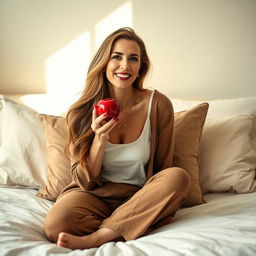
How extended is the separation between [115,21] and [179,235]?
1.66m

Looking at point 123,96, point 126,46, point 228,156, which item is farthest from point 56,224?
point 228,156

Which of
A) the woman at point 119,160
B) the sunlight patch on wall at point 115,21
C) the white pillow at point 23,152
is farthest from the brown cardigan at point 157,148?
the sunlight patch on wall at point 115,21

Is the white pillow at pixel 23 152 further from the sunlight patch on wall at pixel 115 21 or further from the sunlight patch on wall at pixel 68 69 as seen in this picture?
the sunlight patch on wall at pixel 115 21

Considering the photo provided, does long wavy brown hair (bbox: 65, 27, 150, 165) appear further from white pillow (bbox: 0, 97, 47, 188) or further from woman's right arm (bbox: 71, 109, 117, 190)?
white pillow (bbox: 0, 97, 47, 188)

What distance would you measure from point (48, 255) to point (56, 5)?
1.85 metres

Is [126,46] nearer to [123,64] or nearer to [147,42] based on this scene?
[123,64]

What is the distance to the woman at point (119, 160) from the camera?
147 cm

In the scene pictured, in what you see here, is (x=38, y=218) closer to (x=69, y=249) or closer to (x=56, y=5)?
(x=69, y=249)

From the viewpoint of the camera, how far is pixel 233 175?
6.15ft

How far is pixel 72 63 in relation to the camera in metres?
2.65

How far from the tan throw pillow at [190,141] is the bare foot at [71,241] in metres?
0.57

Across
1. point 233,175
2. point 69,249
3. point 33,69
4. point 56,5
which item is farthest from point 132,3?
point 69,249

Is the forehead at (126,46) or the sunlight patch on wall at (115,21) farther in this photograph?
the sunlight patch on wall at (115,21)

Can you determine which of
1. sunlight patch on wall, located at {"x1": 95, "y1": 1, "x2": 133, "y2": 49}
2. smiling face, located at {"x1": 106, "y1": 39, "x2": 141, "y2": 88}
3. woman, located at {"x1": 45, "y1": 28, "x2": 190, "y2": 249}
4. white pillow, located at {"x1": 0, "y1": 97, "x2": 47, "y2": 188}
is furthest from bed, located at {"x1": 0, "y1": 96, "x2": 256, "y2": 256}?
sunlight patch on wall, located at {"x1": 95, "y1": 1, "x2": 133, "y2": 49}
